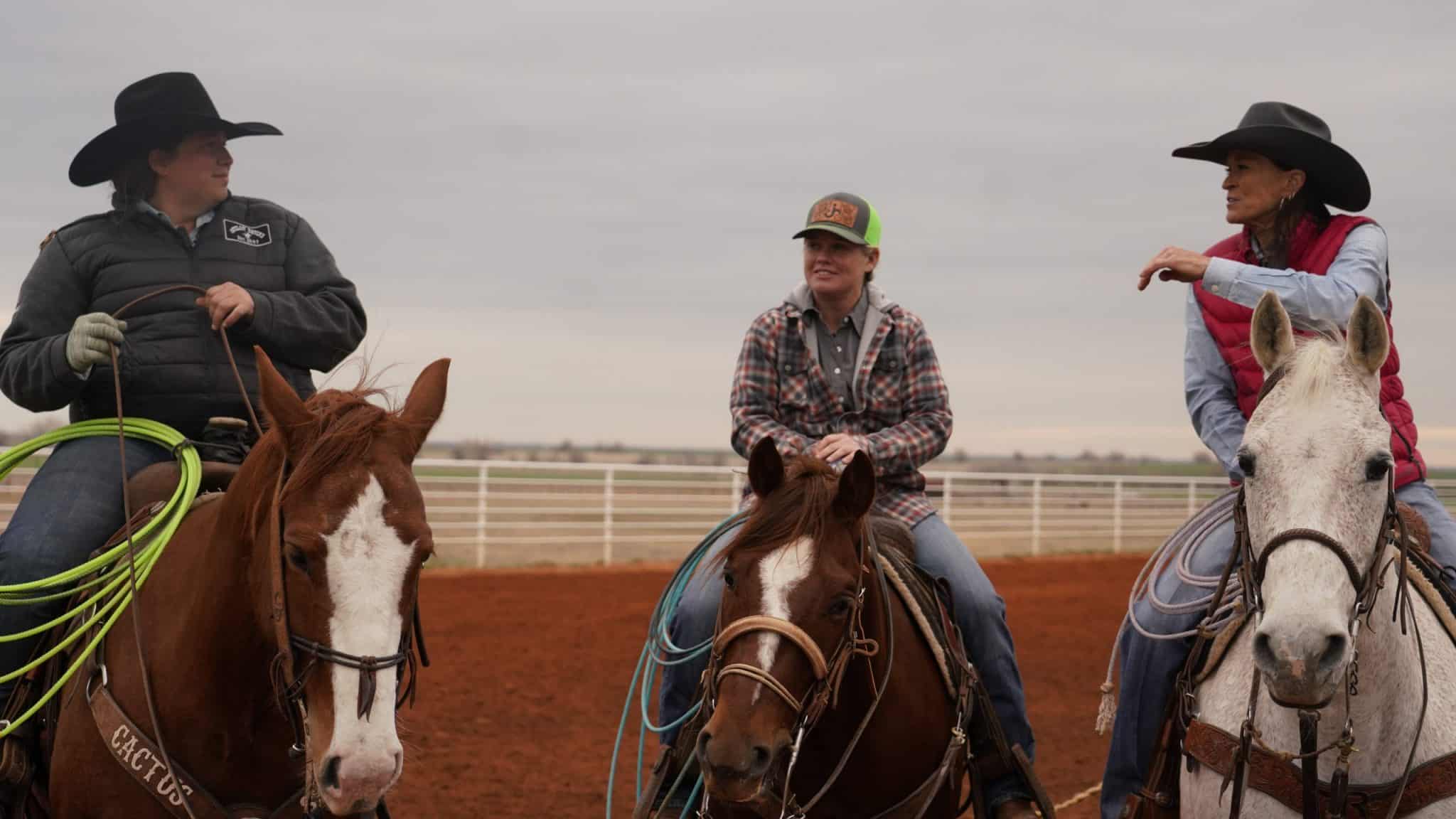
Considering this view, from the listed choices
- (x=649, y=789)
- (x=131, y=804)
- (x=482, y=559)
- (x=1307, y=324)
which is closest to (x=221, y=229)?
(x=131, y=804)

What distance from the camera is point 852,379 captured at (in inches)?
194

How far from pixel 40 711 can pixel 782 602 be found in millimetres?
2237

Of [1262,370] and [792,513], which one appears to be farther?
[1262,370]

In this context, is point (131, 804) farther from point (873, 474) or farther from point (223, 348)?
point (873, 474)

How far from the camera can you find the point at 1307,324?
3.77 m

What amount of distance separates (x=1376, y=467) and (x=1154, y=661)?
132 centimetres

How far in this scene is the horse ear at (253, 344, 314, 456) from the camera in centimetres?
336

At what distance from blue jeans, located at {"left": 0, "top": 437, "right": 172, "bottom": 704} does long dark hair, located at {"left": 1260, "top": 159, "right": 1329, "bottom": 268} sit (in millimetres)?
3741

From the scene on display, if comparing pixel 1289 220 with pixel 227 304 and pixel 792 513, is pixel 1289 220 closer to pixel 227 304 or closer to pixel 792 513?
pixel 792 513

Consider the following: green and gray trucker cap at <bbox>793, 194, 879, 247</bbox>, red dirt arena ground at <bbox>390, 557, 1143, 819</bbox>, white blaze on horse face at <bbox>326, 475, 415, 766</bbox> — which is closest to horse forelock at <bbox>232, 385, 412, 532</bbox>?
white blaze on horse face at <bbox>326, 475, 415, 766</bbox>

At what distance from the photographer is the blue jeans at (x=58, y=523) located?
402cm

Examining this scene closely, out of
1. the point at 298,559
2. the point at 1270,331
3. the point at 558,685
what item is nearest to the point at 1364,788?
the point at 1270,331

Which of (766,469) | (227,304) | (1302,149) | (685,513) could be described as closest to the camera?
(766,469)

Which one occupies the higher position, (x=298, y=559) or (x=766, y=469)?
(x=766, y=469)
